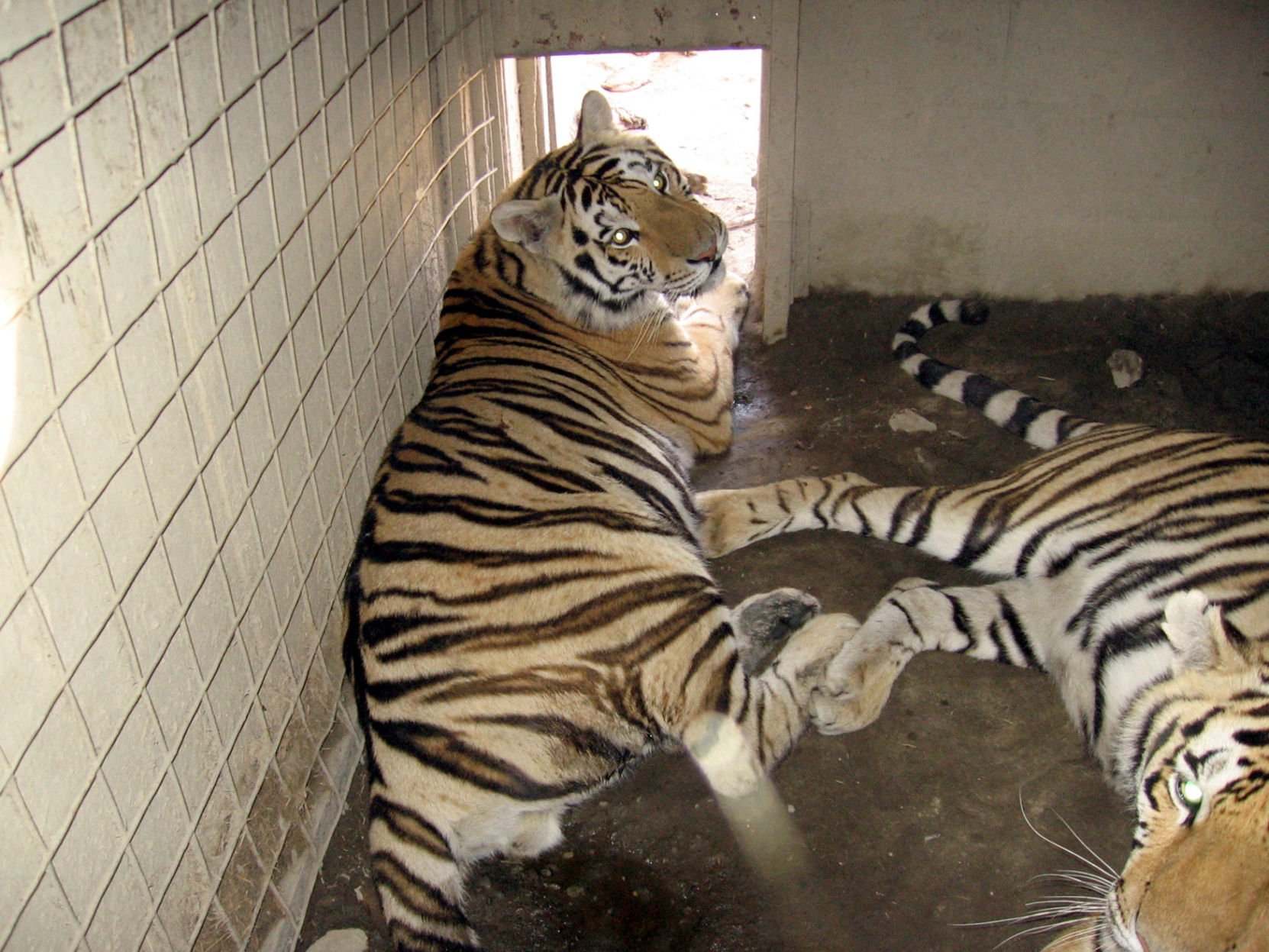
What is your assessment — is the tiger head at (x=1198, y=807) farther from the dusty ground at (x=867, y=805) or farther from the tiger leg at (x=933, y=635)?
the tiger leg at (x=933, y=635)

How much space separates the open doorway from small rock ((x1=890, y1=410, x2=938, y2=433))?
1.08 m

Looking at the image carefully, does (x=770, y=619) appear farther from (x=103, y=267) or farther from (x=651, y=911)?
(x=103, y=267)

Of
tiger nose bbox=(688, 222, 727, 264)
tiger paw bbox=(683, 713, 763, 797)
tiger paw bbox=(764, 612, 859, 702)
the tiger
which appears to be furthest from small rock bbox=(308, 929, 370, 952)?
tiger nose bbox=(688, 222, 727, 264)

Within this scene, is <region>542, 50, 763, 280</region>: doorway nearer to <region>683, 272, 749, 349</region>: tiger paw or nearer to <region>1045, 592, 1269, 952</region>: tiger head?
<region>683, 272, 749, 349</region>: tiger paw

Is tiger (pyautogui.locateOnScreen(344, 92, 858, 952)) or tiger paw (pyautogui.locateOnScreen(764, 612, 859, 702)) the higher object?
tiger (pyautogui.locateOnScreen(344, 92, 858, 952))

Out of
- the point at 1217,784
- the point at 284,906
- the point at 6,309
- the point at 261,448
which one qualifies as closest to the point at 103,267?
the point at 6,309

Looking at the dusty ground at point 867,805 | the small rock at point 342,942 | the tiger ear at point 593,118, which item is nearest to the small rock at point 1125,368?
the dusty ground at point 867,805

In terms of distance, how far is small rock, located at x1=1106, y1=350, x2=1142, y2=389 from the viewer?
12.3 ft

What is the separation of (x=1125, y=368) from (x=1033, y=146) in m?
0.87

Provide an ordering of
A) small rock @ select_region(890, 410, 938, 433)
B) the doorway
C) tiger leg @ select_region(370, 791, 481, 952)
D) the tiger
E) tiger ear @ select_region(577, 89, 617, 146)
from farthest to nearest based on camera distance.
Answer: the doorway, small rock @ select_region(890, 410, 938, 433), tiger ear @ select_region(577, 89, 617, 146), the tiger, tiger leg @ select_region(370, 791, 481, 952)

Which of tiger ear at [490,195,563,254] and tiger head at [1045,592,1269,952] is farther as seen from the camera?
tiger ear at [490,195,563,254]

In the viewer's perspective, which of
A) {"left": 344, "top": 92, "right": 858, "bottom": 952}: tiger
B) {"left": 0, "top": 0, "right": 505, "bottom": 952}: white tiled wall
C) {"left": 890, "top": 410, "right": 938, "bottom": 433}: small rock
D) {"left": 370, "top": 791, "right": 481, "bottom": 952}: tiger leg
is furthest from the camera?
{"left": 890, "top": 410, "right": 938, "bottom": 433}: small rock

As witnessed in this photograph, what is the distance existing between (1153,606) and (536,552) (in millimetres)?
1399

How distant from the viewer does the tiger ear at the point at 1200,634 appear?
2006mm
